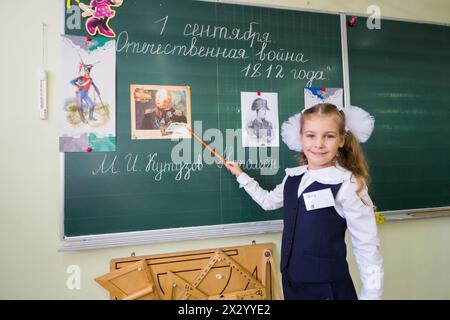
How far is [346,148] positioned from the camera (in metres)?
1.13

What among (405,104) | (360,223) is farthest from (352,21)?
(360,223)

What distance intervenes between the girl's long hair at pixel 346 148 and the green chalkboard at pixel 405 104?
58 cm

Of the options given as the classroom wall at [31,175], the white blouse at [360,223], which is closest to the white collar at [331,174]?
the white blouse at [360,223]

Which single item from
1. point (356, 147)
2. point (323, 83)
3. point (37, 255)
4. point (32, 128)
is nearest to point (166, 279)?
point (37, 255)

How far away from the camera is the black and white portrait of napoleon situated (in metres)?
1.45

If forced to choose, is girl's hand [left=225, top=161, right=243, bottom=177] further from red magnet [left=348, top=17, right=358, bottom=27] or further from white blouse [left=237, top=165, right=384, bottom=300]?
red magnet [left=348, top=17, right=358, bottom=27]

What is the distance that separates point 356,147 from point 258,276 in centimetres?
88

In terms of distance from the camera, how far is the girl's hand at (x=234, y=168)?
1.37 meters

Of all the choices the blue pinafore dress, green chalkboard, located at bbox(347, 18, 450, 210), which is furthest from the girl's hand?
green chalkboard, located at bbox(347, 18, 450, 210)

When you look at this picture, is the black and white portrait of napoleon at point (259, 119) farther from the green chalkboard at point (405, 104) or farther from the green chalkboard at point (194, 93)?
the green chalkboard at point (405, 104)

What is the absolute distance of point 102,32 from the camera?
1.31 metres

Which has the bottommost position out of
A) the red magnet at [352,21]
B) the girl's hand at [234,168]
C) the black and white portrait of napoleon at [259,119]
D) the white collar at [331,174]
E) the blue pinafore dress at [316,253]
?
the blue pinafore dress at [316,253]

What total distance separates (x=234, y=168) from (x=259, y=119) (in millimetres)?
323

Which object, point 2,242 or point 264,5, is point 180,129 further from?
point 2,242
